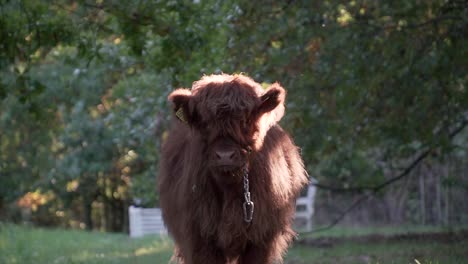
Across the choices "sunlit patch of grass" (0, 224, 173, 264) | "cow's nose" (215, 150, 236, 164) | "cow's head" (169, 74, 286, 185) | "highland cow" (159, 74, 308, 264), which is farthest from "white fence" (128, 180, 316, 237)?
"cow's nose" (215, 150, 236, 164)

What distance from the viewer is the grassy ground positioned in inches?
482

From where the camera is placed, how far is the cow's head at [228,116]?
6.57 metres

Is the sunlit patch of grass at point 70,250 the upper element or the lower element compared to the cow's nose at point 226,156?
lower

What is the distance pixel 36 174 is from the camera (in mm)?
33406

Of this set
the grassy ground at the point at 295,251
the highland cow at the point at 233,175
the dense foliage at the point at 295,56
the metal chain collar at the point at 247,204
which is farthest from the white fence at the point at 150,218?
the metal chain collar at the point at 247,204

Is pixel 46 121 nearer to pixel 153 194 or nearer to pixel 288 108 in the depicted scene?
pixel 288 108

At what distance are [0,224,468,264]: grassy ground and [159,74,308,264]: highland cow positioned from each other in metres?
3.60

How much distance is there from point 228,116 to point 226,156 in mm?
326

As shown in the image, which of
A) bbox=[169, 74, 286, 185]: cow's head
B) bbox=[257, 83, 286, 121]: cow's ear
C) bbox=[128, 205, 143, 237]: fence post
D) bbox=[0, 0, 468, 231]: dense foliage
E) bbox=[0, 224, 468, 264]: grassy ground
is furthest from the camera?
bbox=[128, 205, 143, 237]: fence post

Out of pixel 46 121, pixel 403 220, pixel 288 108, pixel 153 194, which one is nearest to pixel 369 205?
pixel 403 220

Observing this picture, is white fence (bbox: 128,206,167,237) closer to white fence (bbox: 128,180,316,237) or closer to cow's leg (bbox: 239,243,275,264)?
white fence (bbox: 128,180,316,237)

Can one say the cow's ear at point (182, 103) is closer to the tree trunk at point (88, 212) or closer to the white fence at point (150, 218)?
the white fence at point (150, 218)

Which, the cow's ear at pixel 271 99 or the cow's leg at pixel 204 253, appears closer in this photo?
the cow's ear at pixel 271 99

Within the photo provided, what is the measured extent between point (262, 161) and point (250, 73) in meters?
5.16
